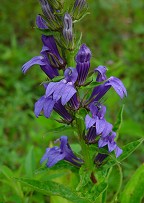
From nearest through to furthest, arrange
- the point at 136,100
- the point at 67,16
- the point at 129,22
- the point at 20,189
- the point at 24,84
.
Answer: the point at 67,16
the point at 20,189
the point at 136,100
the point at 24,84
the point at 129,22

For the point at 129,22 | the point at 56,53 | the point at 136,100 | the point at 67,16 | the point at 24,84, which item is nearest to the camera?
the point at 67,16

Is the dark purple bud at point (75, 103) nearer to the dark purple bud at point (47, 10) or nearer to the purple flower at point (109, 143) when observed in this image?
the purple flower at point (109, 143)

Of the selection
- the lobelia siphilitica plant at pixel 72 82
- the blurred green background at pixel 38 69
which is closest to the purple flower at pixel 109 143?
the lobelia siphilitica plant at pixel 72 82

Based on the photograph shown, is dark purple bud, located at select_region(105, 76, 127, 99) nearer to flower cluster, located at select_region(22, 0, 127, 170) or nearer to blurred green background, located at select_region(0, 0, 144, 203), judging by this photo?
flower cluster, located at select_region(22, 0, 127, 170)

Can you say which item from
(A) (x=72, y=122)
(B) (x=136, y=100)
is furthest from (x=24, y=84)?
(A) (x=72, y=122)

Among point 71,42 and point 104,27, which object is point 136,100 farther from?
point 71,42

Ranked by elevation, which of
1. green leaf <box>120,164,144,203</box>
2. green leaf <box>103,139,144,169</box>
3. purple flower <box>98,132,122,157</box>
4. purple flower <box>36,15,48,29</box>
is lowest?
green leaf <box>120,164,144,203</box>

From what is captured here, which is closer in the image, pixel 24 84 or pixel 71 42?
pixel 71 42

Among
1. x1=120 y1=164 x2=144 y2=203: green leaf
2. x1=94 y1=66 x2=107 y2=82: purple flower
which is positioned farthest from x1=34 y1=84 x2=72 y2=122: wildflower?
x1=120 y1=164 x2=144 y2=203: green leaf
